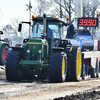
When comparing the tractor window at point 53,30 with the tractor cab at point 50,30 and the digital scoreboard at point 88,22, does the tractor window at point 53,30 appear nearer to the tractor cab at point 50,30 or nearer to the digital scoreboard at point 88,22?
the tractor cab at point 50,30

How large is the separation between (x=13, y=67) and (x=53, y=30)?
227cm

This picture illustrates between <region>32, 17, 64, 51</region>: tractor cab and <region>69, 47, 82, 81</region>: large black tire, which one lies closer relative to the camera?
<region>69, 47, 82, 81</region>: large black tire

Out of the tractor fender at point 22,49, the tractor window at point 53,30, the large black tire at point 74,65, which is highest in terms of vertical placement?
the tractor window at point 53,30

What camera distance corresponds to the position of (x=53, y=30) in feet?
38.7

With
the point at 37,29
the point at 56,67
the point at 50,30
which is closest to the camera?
the point at 56,67

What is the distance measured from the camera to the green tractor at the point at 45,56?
10.5m

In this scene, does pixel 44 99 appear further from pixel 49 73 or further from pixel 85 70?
pixel 85 70

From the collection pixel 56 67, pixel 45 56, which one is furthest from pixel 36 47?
pixel 56 67

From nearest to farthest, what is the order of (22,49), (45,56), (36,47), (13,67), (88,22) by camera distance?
(13,67)
(36,47)
(22,49)
(45,56)
(88,22)

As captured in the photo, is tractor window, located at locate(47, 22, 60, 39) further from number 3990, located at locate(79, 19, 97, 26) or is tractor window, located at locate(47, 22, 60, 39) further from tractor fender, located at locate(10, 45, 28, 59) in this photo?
number 3990, located at locate(79, 19, 97, 26)

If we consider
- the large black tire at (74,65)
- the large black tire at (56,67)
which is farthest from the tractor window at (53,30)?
the large black tire at (56,67)

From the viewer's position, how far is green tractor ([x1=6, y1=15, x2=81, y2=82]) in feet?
34.3

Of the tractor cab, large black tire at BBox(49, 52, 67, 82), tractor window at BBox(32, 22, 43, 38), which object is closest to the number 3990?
the tractor cab

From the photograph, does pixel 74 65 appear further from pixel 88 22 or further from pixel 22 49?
pixel 88 22
